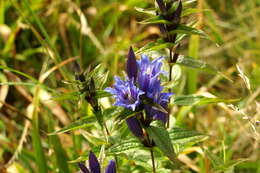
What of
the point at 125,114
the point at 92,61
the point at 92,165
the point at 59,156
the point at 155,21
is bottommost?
the point at 59,156

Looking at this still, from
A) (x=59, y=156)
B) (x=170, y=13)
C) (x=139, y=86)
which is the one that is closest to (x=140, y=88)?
(x=139, y=86)

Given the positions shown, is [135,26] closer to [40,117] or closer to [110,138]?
[40,117]

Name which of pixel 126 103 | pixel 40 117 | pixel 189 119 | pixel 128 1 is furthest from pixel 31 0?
pixel 126 103

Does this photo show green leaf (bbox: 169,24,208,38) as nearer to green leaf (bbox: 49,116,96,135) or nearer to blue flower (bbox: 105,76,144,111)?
blue flower (bbox: 105,76,144,111)

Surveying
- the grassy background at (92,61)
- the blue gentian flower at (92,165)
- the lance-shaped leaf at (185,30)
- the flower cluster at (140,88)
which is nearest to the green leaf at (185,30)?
the lance-shaped leaf at (185,30)

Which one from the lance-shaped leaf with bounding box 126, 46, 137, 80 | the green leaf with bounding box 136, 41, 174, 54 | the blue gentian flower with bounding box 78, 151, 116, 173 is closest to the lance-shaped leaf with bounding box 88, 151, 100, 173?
the blue gentian flower with bounding box 78, 151, 116, 173

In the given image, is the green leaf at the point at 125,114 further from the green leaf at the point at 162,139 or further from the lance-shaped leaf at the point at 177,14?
the lance-shaped leaf at the point at 177,14

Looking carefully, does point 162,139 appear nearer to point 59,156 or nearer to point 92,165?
point 92,165
